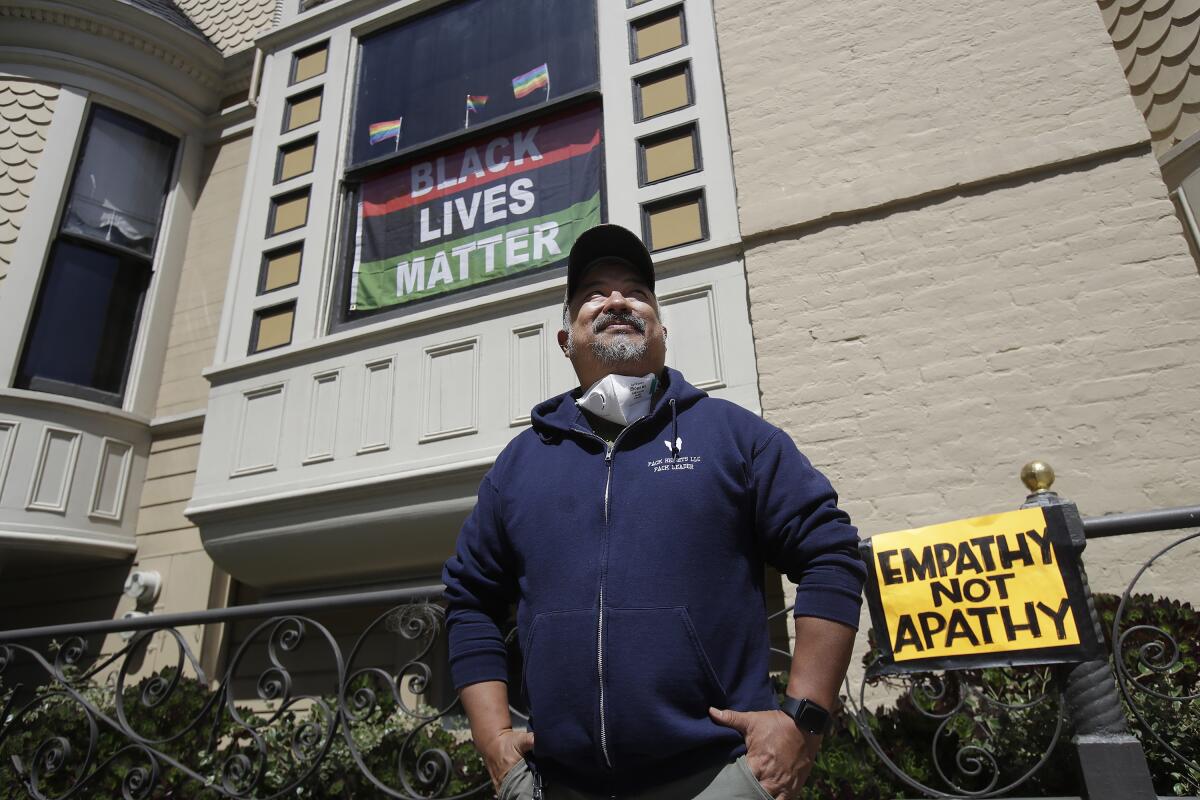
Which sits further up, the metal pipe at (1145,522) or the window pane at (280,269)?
the window pane at (280,269)

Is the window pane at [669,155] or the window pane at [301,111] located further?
the window pane at [301,111]

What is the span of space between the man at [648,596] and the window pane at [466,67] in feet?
16.5

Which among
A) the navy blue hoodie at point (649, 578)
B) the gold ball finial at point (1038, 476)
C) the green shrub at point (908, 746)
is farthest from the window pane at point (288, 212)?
the gold ball finial at point (1038, 476)

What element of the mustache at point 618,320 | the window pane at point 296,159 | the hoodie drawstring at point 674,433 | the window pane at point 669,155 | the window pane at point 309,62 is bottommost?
the hoodie drawstring at point 674,433

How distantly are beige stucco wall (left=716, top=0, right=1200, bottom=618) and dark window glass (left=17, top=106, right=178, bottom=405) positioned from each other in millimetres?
6468

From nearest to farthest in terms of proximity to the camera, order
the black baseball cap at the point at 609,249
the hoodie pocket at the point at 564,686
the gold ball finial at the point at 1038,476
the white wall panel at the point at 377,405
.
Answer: the hoodie pocket at the point at 564,686, the black baseball cap at the point at 609,249, the gold ball finial at the point at 1038,476, the white wall panel at the point at 377,405

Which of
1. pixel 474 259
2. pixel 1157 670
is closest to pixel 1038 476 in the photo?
pixel 1157 670

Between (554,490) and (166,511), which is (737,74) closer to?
(554,490)

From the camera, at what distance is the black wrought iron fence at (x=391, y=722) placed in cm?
270

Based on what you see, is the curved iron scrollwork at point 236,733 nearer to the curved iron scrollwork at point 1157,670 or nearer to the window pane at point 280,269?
the curved iron scrollwork at point 1157,670

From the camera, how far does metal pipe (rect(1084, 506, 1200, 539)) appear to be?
8.82 feet

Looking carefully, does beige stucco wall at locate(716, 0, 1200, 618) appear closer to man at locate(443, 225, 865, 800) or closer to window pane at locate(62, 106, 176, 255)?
man at locate(443, 225, 865, 800)

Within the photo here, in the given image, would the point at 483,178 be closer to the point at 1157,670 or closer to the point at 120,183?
the point at 120,183

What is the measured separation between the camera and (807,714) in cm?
146
